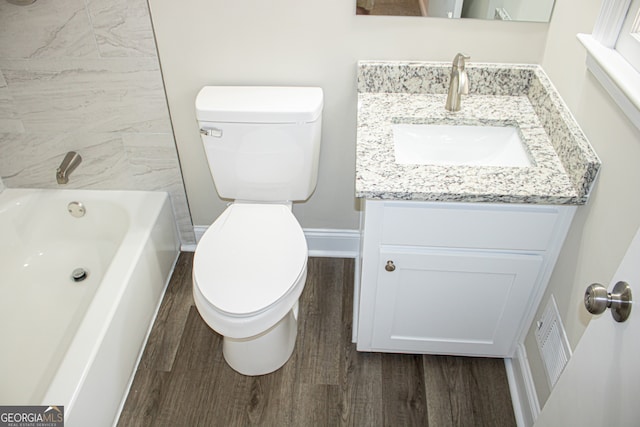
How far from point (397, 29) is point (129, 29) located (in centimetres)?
91

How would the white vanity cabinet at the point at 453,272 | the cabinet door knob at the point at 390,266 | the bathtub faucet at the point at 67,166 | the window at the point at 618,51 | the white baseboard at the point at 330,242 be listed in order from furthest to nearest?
the white baseboard at the point at 330,242, the bathtub faucet at the point at 67,166, the cabinet door knob at the point at 390,266, the white vanity cabinet at the point at 453,272, the window at the point at 618,51

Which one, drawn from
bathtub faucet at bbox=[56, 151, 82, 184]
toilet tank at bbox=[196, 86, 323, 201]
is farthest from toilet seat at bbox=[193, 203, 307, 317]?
bathtub faucet at bbox=[56, 151, 82, 184]

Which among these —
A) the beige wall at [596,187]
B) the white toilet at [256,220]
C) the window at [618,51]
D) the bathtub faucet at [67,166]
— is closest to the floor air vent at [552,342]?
the beige wall at [596,187]

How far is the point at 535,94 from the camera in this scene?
1.75m

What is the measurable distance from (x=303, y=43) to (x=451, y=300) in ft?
3.30

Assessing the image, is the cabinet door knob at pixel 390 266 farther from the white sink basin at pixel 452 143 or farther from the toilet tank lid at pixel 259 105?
the toilet tank lid at pixel 259 105

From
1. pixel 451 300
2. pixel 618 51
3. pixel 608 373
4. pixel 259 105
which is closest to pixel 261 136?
pixel 259 105

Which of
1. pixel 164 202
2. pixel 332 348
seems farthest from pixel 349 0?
pixel 332 348

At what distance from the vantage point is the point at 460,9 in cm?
170

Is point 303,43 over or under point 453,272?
over

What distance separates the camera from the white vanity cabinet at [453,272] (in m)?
1.46

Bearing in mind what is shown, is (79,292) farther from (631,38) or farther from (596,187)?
(631,38)

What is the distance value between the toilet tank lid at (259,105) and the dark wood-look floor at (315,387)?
2.76 feet

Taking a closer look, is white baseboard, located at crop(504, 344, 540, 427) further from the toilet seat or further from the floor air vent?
the toilet seat
